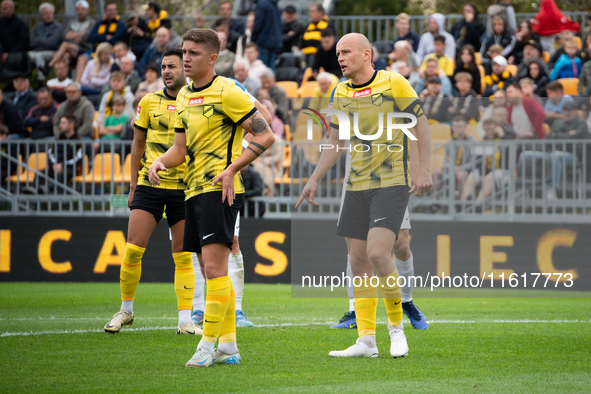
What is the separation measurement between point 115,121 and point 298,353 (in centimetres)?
927

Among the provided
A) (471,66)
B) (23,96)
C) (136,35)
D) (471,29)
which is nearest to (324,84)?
(471,66)

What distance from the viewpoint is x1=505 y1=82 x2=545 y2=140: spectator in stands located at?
1162cm

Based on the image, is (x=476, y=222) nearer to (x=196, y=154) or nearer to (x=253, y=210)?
(x=253, y=210)

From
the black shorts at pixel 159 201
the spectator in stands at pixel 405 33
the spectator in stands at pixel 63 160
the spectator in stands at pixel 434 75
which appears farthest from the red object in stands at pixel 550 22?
the black shorts at pixel 159 201

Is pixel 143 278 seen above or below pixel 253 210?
below

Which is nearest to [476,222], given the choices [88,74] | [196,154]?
[196,154]

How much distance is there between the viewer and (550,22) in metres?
16.0

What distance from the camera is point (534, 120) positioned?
1182 centimetres

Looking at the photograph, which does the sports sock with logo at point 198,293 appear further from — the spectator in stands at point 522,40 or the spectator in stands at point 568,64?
the spectator in stands at point 522,40

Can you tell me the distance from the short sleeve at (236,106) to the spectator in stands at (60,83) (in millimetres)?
11834

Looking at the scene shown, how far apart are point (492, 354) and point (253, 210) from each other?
23.3ft

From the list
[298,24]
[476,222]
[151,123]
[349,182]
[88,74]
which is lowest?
[476,222]

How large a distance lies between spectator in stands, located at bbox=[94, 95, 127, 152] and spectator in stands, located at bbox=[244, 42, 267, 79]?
270 centimetres

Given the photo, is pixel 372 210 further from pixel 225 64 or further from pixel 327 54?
pixel 327 54
